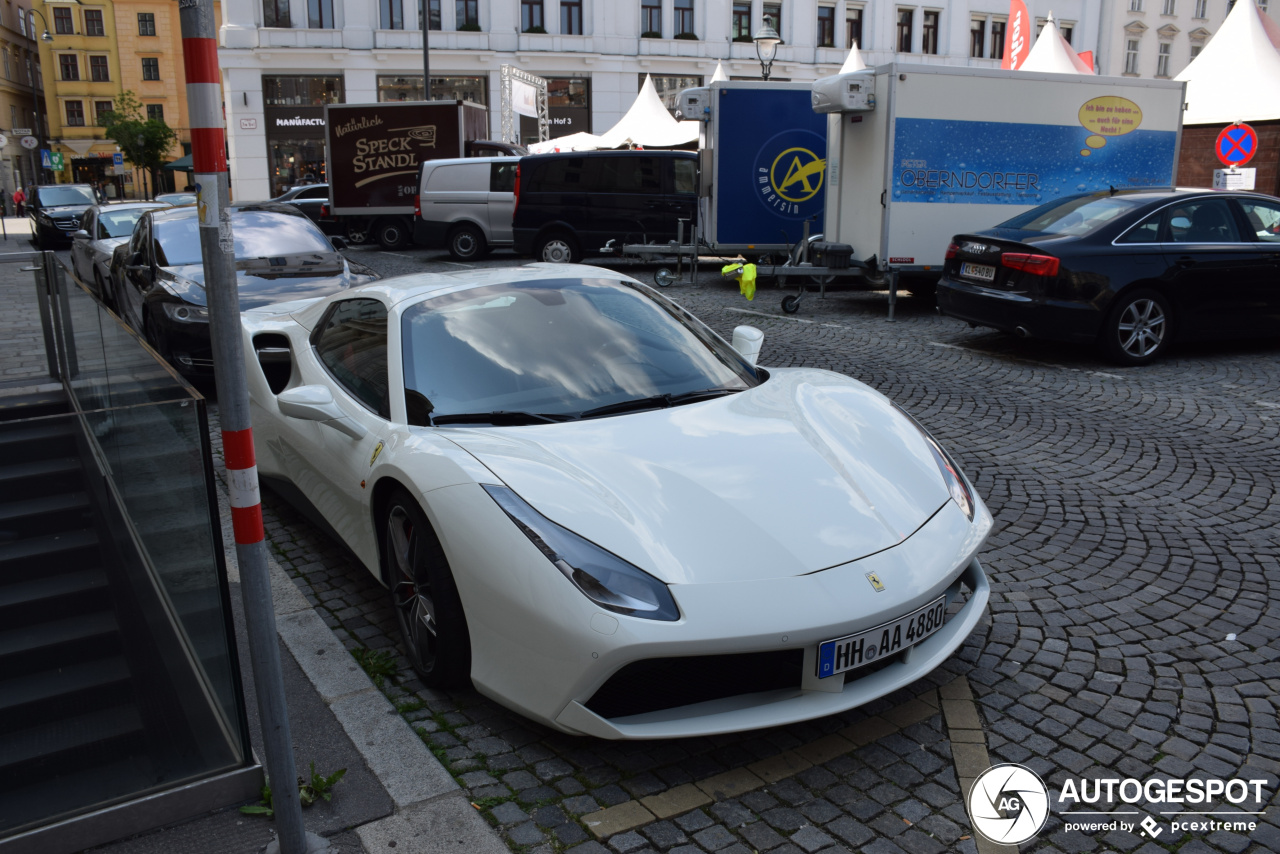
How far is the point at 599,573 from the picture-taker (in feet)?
8.61

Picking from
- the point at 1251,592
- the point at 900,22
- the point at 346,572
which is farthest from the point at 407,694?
the point at 900,22

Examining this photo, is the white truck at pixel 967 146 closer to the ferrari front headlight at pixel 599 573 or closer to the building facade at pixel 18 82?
the ferrari front headlight at pixel 599 573

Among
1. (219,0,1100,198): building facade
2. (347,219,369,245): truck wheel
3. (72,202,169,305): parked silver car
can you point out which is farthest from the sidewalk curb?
(219,0,1100,198): building facade

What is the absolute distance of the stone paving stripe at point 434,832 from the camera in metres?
2.42

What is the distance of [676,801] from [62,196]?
3045cm

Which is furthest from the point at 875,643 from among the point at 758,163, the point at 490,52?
the point at 490,52

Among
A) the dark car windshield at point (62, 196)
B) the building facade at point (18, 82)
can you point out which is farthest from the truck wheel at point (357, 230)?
the building facade at point (18, 82)

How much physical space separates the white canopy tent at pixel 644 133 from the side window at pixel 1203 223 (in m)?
19.2

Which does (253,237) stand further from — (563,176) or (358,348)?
(563,176)

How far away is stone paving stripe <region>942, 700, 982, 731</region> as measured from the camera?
2947 millimetres

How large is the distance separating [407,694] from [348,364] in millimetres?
1469

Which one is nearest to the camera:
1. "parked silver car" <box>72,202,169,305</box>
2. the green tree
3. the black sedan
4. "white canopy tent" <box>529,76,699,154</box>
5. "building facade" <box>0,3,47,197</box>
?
the black sedan

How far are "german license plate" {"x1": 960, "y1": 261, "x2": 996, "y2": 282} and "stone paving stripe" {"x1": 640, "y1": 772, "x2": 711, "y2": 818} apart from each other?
23.3ft

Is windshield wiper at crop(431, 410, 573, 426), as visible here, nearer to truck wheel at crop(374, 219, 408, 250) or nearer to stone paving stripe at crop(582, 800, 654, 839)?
stone paving stripe at crop(582, 800, 654, 839)
